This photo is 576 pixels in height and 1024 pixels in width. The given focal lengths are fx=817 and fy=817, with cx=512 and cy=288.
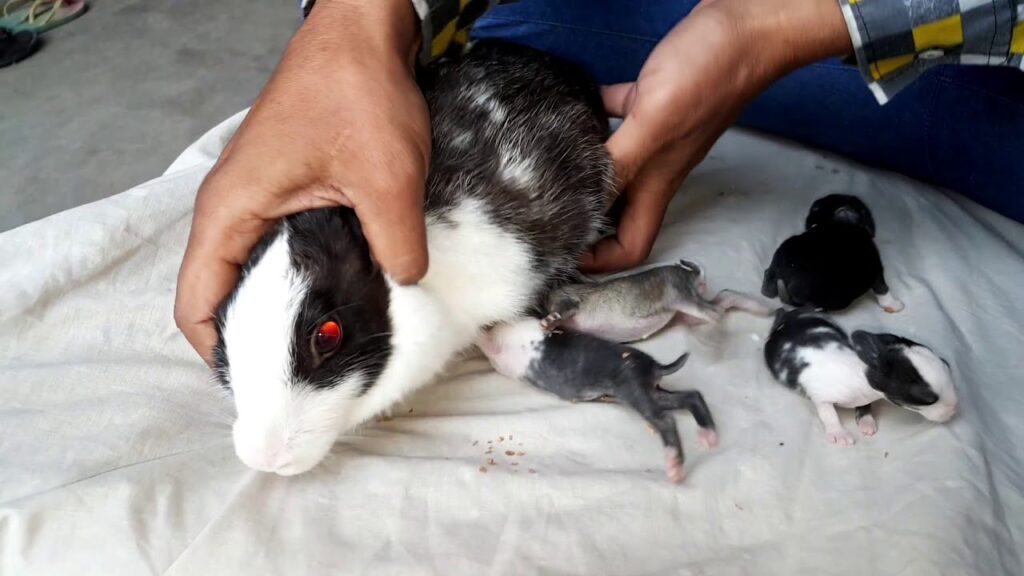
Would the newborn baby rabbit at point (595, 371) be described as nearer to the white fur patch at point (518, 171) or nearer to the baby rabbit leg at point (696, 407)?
the baby rabbit leg at point (696, 407)

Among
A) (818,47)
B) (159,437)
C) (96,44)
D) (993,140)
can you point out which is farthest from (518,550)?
(96,44)

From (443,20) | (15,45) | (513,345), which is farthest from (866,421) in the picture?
(15,45)

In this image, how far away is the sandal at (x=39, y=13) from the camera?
346 centimetres

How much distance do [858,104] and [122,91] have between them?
2.65 m

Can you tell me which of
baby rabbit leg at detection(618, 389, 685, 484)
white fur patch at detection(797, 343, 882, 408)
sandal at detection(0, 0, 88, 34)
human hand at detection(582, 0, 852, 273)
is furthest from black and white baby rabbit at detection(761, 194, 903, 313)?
sandal at detection(0, 0, 88, 34)

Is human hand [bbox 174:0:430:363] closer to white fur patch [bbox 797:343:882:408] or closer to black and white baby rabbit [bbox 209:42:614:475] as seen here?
black and white baby rabbit [bbox 209:42:614:475]

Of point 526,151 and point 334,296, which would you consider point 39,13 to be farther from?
point 334,296

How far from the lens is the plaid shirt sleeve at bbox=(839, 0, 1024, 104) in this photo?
4.31ft

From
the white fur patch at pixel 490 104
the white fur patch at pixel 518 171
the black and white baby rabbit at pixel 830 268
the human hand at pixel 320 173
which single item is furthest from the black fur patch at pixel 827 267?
the human hand at pixel 320 173

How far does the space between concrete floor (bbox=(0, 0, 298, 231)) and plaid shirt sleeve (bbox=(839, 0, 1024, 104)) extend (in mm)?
2290

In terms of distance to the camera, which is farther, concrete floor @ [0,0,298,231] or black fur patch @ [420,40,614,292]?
concrete floor @ [0,0,298,231]

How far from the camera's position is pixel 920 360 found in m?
1.33

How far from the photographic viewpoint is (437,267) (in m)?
1.39

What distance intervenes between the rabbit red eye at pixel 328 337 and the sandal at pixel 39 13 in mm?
3068
